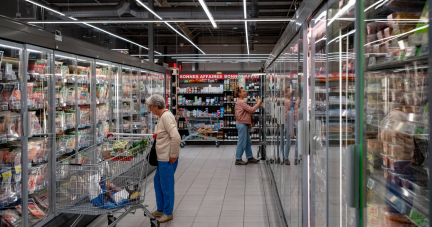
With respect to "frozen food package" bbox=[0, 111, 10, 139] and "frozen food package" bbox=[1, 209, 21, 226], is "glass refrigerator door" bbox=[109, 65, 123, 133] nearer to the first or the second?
"frozen food package" bbox=[0, 111, 10, 139]

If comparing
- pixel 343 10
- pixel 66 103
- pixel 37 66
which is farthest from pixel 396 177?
pixel 66 103

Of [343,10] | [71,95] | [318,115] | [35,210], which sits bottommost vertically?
[35,210]

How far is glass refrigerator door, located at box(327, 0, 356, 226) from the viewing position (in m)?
1.54

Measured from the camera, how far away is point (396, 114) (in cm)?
130

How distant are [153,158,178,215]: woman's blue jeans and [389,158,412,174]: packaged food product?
3.60m

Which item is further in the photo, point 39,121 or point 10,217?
point 39,121

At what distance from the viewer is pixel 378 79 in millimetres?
1427

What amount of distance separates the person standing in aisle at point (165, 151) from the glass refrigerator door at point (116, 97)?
6.47 ft

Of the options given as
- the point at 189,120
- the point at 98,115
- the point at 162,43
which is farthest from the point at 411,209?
the point at 162,43

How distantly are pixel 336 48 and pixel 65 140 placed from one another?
12.9ft

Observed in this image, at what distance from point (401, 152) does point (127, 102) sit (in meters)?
6.49

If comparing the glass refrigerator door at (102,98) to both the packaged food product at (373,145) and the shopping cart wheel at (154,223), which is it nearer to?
the shopping cart wheel at (154,223)

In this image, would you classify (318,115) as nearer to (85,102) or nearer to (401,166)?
(401,166)

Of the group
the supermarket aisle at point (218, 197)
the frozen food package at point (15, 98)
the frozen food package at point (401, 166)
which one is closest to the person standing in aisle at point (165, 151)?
the supermarket aisle at point (218, 197)
